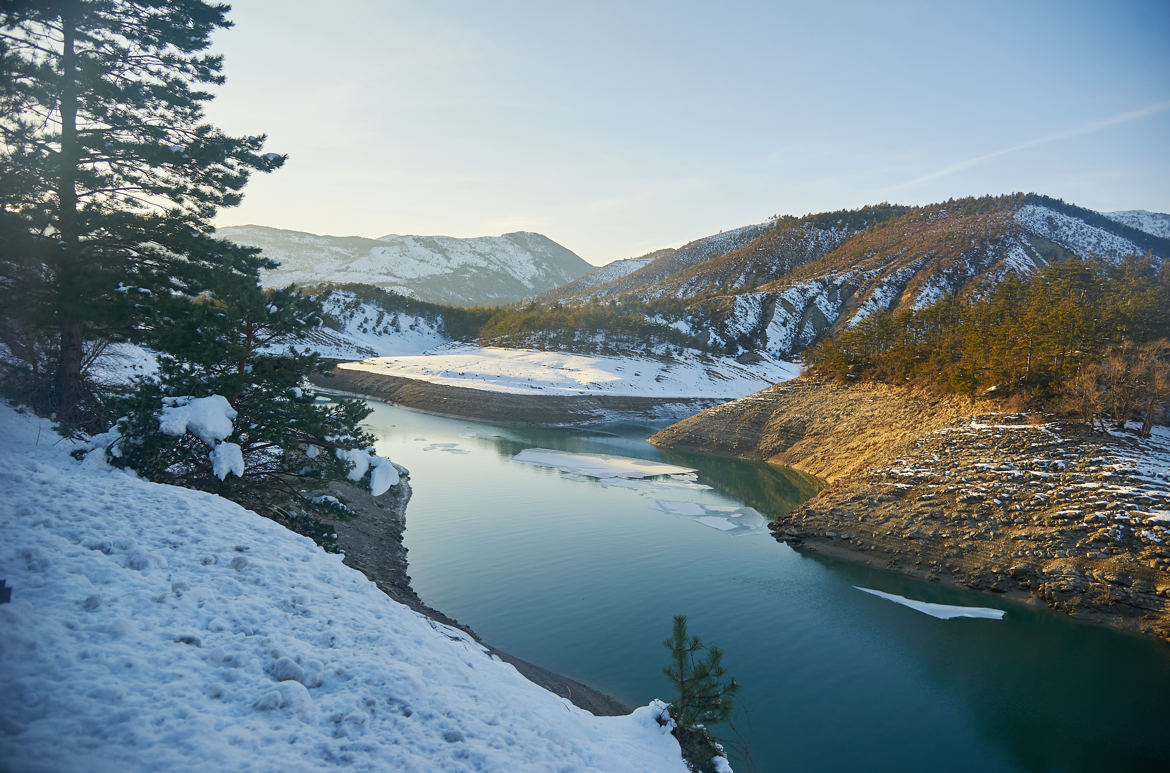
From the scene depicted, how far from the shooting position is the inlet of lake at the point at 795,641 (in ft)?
36.8

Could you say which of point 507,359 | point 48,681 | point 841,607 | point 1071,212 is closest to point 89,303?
point 48,681

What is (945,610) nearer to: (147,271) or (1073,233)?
(147,271)

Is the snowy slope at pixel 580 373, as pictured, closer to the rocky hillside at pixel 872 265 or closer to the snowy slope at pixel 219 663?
the rocky hillside at pixel 872 265

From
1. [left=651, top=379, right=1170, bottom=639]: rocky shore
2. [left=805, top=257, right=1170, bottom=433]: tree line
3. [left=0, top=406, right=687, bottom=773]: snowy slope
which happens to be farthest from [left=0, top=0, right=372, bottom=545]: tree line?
[left=805, top=257, right=1170, bottom=433]: tree line

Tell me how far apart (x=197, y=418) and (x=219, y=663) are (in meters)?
5.34

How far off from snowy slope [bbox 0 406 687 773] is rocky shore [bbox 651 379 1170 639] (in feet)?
54.9

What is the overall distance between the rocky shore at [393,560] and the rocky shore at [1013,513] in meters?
14.2

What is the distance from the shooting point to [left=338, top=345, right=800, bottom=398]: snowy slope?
6159 centimetres

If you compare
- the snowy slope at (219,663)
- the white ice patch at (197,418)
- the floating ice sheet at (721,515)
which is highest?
the white ice patch at (197,418)

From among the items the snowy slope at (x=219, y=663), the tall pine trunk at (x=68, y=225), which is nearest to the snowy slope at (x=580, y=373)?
the tall pine trunk at (x=68, y=225)

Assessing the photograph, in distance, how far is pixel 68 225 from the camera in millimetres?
12008

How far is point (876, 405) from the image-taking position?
3469 centimetres

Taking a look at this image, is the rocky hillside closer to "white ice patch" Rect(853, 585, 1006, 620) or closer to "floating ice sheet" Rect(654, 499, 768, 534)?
"floating ice sheet" Rect(654, 499, 768, 534)

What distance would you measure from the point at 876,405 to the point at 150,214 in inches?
1455
